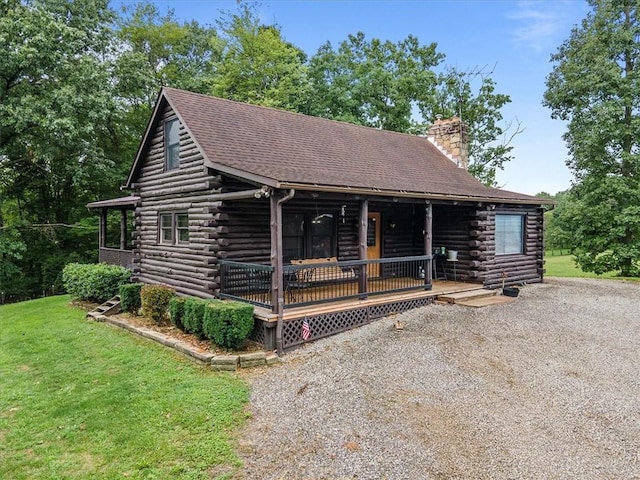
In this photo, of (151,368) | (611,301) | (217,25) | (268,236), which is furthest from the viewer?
(217,25)

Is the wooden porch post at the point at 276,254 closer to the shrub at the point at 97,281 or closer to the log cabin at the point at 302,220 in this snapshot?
the log cabin at the point at 302,220

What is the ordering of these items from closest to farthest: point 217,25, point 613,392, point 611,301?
point 613,392 → point 611,301 → point 217,25

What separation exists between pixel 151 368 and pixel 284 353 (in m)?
2.42

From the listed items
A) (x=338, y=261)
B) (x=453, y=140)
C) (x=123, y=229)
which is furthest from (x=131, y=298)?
(x=453, y=140)

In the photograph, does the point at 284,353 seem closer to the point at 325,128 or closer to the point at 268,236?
the point at 268,236

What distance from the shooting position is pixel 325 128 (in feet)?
47.0

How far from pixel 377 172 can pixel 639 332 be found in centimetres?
755

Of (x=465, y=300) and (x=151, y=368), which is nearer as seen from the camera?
(x=151, y=368)

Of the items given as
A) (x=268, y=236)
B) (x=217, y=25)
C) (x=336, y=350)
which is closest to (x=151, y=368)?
(x=336, y=350)

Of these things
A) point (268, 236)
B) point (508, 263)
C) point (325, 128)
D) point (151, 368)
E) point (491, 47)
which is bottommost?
point (151, 368)

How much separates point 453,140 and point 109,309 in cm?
1454

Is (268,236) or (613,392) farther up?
(268,236)

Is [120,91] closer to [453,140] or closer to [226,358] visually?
[453,140]

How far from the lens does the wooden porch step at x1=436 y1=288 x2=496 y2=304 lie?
11.1 metres
